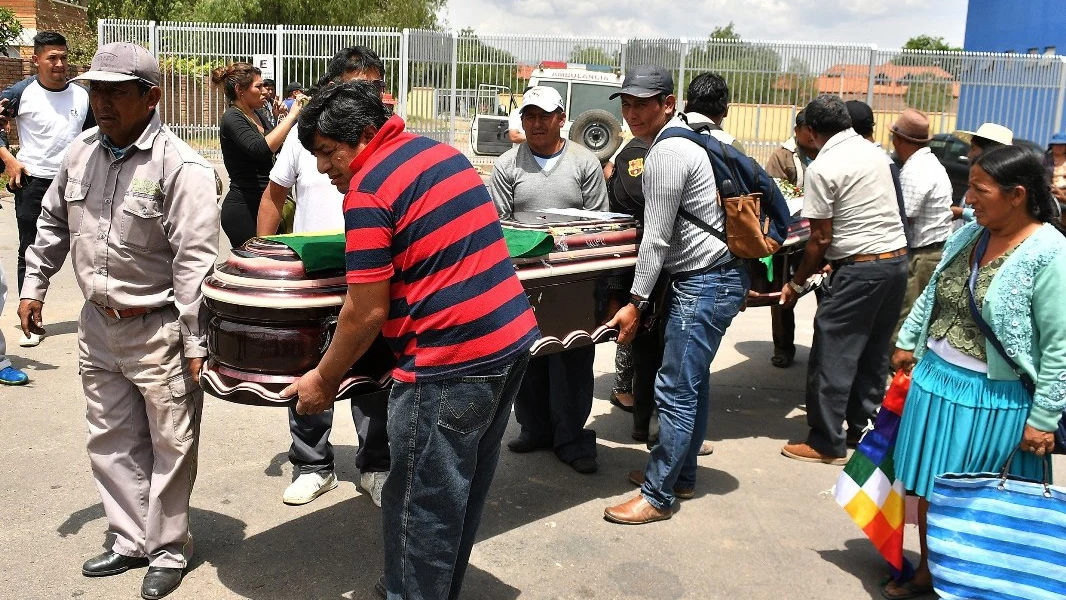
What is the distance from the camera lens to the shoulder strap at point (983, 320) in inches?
132

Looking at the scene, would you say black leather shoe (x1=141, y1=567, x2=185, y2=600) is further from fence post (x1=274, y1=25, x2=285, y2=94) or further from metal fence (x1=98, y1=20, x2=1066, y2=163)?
fence post (x1=274, y1=25, x2=285, y2=94)

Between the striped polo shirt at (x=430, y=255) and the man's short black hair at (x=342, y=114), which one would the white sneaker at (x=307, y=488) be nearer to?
the striped polo shirt at (x=430, y=255)

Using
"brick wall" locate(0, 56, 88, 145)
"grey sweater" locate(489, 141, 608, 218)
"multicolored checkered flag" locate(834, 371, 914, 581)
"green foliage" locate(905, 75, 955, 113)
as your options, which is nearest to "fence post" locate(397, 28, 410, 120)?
"brick wall" locate(0, 56, 88, 145)

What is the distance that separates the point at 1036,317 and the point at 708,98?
5.82 ft

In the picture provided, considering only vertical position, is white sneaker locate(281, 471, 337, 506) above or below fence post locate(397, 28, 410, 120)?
below

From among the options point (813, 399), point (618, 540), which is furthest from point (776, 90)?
point (618, 540)

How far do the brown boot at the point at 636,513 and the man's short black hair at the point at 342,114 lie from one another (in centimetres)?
222

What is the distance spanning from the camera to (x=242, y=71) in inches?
208

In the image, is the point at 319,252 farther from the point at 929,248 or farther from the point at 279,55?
the point at 279,55

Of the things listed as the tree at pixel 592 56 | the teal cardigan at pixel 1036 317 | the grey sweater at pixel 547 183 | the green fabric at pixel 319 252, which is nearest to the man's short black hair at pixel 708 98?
the grey sweater at pixel 547 183

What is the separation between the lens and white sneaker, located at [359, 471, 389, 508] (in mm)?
4328

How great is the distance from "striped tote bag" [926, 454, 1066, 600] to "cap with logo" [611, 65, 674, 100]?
2.04 meters

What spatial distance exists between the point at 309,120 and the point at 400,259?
52cm

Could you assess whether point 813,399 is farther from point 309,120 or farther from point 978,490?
point 309,120
